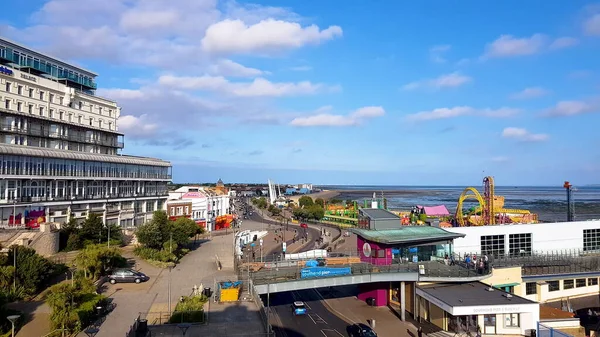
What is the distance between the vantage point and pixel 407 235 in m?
36.3

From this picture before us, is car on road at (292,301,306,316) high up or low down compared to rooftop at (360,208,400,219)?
down

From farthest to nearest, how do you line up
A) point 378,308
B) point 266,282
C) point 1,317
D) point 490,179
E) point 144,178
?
point 144,178 → point 490,179 → point 378,308 → point 266,282 → point 1,317

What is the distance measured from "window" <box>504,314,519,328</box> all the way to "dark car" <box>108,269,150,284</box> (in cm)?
2795

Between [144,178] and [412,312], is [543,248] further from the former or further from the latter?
[144,178]

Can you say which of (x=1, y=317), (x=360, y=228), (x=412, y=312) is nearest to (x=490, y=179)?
(x=360, y=228)

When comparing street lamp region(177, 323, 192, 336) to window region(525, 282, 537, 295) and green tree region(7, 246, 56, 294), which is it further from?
window region(525, 282, 537, 295)

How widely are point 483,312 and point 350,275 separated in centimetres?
895

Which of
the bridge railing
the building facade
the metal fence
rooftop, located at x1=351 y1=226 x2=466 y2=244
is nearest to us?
the metal fence

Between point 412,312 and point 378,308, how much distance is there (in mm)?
3430

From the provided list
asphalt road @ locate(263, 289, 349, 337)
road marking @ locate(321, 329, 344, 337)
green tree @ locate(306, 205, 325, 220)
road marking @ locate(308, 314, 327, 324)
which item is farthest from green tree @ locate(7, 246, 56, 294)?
green tree @ locate(306, 205, 325, 220)

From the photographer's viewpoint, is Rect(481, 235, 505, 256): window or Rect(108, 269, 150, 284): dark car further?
Rect(481, 235, 505, 256): window

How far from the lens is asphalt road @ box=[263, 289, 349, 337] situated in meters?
29.8

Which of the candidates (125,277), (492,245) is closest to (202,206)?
(125,277)

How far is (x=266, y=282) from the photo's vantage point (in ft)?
97.2
